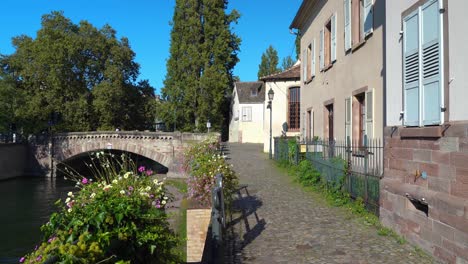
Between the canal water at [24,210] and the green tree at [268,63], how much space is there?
A: 34.2 m

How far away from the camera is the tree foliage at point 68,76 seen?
3612 centimetres

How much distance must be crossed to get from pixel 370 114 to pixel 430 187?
460 cm

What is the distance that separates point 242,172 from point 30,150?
84.5ft

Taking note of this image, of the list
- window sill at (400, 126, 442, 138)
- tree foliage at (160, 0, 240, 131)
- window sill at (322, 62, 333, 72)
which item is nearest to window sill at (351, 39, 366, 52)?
window sill at (322, 62, 333, 72)

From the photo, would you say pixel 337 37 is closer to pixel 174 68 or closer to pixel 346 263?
pixel 346 263

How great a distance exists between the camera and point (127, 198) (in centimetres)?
397

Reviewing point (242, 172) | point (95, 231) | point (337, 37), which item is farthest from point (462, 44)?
point (242, 172)

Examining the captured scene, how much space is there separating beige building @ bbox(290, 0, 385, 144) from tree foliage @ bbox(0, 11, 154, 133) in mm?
24265

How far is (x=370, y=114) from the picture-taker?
386 inches

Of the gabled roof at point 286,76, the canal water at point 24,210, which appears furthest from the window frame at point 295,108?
the canal water at point 24,210

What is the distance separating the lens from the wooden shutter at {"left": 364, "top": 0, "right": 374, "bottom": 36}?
9664 mm

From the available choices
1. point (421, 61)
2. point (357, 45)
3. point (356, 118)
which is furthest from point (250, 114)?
point (421, 61)

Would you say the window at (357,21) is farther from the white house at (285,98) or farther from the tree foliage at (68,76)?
the tree foliage at (68,76)

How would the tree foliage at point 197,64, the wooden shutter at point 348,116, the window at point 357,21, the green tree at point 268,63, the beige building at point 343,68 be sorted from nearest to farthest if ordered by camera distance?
the beige building at point 343,68, the window at point 357,21, the wooden shutter at point 348,116, the tree foliage at point 197,64, the green tree at point 268,63
